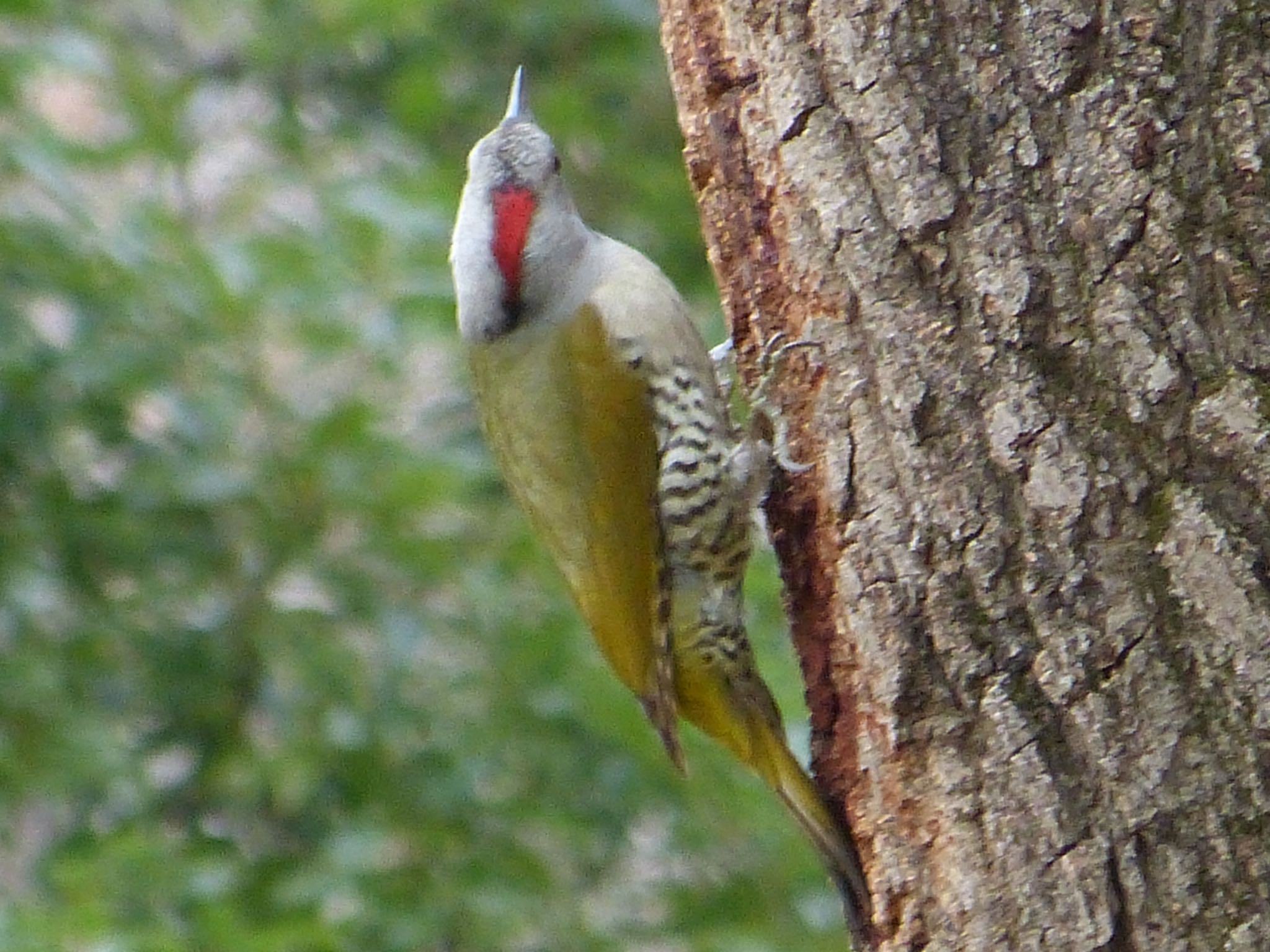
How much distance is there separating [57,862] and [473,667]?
0.91 meters

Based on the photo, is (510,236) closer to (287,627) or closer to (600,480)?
(600,480)

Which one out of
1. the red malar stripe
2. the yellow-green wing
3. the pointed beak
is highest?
the pointed beak

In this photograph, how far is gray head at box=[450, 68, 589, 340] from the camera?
2951 millimetres

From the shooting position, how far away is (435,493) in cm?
338

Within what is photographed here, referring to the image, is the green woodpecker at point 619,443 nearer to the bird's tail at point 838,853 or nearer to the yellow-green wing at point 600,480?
the yellow-green wing at point 600,480

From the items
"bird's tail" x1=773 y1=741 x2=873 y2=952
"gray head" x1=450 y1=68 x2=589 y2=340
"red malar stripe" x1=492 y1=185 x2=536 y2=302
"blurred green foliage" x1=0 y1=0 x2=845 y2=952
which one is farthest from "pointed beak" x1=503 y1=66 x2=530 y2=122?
"bird's tail" x1=773 y1=741 x2=873 y2=952

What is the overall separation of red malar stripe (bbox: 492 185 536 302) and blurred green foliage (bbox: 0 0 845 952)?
449 millimetres

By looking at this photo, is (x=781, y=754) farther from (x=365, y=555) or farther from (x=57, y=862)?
(x=57, y=862)

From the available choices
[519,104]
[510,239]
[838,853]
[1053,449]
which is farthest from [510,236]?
[1053,449]

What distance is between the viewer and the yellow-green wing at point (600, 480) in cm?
287

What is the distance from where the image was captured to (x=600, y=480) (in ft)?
9.51

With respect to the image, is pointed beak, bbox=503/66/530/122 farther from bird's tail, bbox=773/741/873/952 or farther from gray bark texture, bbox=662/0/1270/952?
bird's tail, bbox=773/741/873/952

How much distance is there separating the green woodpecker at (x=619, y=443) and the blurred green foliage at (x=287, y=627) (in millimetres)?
368

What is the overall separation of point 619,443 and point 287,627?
1031 millimetres
